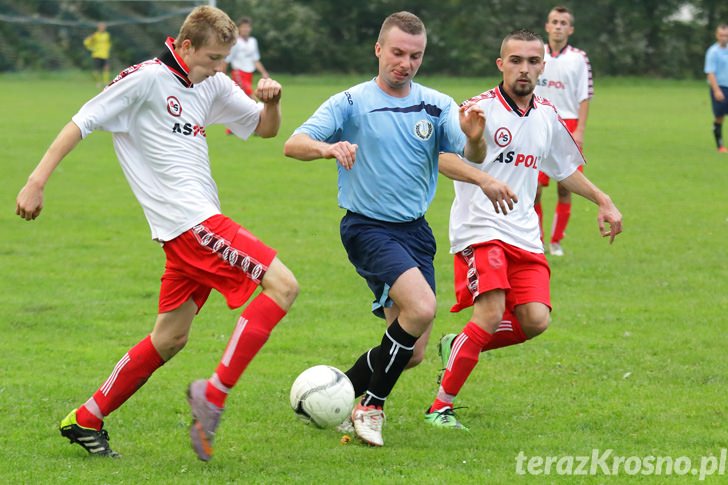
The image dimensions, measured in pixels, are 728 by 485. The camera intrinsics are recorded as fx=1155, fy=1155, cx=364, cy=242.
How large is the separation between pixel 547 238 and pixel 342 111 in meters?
6.98

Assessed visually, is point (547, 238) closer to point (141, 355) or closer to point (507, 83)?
point (507, 83)

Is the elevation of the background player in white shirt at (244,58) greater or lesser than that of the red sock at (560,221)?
lesser

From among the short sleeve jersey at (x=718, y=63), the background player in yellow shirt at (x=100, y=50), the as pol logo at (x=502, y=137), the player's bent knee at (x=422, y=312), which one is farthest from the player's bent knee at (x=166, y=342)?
the background player in yellow shirt at (x=100, y=50)

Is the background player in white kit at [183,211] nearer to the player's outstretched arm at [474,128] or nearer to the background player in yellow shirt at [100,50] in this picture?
the player's outstretched arm at [474,128]

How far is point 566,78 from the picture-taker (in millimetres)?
11906

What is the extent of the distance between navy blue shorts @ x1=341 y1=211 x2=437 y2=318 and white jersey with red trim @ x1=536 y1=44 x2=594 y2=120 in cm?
637

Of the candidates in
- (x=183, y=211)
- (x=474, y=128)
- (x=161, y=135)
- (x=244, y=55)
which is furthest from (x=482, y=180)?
(x=244, y=55)

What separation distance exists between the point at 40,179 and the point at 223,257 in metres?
0.85

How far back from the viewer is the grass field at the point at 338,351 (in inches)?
212

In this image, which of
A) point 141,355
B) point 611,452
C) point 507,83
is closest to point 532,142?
point 507,83

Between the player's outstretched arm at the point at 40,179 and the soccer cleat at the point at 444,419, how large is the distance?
7.49 feet

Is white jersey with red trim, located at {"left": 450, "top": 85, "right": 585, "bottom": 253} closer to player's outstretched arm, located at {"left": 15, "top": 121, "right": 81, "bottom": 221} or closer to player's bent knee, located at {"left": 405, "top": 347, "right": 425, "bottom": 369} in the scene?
player's bent knee, located at {"left": 405, "top": 347, "right": 425, "bottom": 369}

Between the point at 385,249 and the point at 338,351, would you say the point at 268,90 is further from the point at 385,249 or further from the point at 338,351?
the point at 338,351

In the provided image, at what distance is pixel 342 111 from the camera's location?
5695 millimetres
